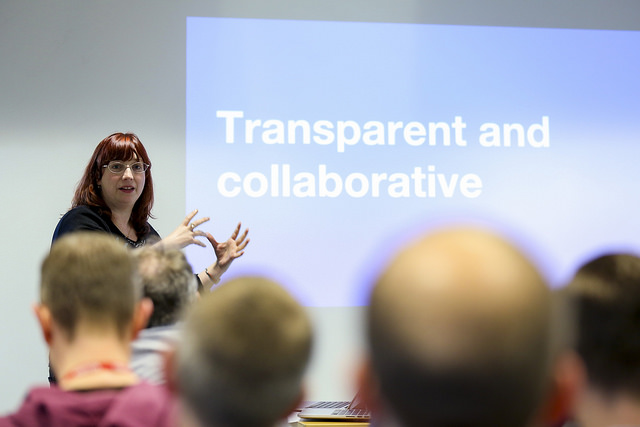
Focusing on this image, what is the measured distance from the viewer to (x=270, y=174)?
13.8 feet

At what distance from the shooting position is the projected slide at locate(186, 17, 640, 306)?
13.7 feet

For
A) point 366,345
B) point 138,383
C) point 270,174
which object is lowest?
point 138,383

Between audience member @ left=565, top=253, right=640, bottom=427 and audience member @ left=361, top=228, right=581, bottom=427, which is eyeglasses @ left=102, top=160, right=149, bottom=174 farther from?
audience member @ left=361, top=228, right=581, bottom=427

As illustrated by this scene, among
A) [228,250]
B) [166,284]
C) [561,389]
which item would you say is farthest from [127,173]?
[561,389]

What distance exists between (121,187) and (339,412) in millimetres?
1510

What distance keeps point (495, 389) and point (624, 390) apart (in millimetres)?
480

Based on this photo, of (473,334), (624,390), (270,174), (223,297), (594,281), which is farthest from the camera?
(270,174)

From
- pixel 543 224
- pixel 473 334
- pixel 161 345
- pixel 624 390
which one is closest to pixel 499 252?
pixel 473 334

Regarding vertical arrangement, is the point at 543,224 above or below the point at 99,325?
above

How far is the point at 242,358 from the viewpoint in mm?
781

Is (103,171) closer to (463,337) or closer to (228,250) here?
(228,250)

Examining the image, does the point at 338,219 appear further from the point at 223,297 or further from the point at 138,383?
the point at 223,297

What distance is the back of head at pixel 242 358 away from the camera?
0.78 meters

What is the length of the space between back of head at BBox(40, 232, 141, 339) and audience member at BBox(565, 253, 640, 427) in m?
0.70
